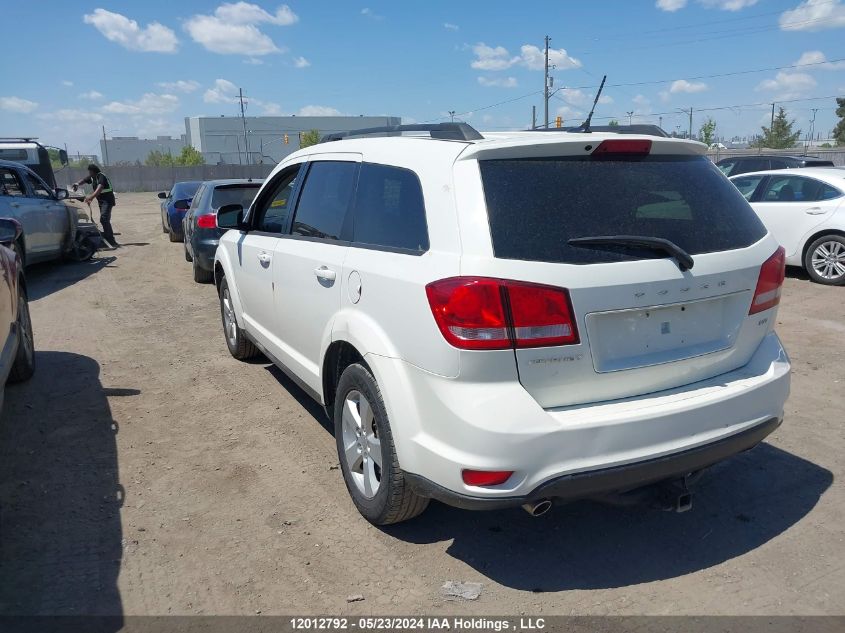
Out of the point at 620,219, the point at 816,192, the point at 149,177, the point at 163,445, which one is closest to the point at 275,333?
the point at 163,445

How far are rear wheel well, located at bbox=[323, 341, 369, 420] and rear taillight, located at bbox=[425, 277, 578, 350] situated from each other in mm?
782

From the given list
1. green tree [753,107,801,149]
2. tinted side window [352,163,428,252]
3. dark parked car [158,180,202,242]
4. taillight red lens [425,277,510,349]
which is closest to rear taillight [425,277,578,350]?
taillight red lens [425,277,510,349]

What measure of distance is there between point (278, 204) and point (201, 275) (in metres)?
6.29

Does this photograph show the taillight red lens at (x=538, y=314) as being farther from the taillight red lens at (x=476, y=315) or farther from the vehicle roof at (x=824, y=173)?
the vehicle roof at (x=824, y=173)

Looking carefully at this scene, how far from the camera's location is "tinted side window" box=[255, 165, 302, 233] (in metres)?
4.56

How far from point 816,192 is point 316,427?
8378mm

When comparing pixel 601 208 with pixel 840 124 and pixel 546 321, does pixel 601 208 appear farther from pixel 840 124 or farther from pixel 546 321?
pixel 840 124

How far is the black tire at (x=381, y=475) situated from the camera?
3.03 metres

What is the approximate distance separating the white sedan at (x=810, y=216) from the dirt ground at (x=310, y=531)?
4.60 meters

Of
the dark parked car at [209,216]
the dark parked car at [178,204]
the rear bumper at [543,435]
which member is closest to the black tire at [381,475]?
the rear bumper at [543,435]

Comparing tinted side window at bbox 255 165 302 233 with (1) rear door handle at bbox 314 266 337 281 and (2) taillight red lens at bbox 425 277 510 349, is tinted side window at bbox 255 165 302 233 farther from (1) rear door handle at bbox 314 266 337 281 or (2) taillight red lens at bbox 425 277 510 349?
(2) taillight red lens at bbox 425 277 510 349

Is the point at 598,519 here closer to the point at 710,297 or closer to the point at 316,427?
the point at 710,297

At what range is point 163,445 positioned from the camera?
14.9 feet

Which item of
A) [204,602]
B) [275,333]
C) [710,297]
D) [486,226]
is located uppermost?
[486,226]
